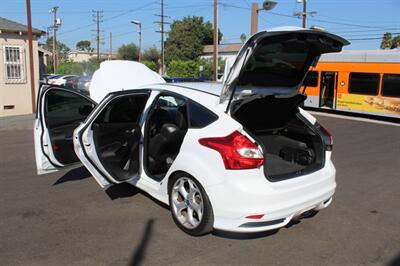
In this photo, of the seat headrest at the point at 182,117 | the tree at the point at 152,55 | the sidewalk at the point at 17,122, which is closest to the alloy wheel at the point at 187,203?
the seat headrest at the point at 182,117

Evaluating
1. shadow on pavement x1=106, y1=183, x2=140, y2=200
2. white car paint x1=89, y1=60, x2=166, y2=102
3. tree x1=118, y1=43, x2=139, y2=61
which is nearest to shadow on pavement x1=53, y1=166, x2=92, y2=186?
shadow on pavement x1=106, y1=183, x2=140, y2=200

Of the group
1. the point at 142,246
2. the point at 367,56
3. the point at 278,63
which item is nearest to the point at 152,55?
the point at 367,56

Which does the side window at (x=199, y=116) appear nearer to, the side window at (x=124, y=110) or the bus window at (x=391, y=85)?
the side window at (x=124, y=110)

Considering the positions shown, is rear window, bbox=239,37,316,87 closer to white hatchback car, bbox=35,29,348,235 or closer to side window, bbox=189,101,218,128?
white hatchback car, bbox=35,29,348,235

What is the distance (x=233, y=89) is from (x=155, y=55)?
247ft

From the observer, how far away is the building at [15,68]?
591 inches

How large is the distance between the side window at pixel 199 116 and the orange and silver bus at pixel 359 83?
11149mm

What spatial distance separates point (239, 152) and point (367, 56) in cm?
1518

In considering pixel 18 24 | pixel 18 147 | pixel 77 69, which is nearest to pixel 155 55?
pixel 77 69

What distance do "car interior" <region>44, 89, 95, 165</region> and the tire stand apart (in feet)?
6.33

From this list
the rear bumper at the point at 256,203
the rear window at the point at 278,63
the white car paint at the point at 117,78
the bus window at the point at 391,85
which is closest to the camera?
the rear bumper at the point at 256,203

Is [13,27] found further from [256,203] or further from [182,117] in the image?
[256,203]

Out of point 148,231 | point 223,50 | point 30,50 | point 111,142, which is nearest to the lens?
point 148,231

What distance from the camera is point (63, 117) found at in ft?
19.2
